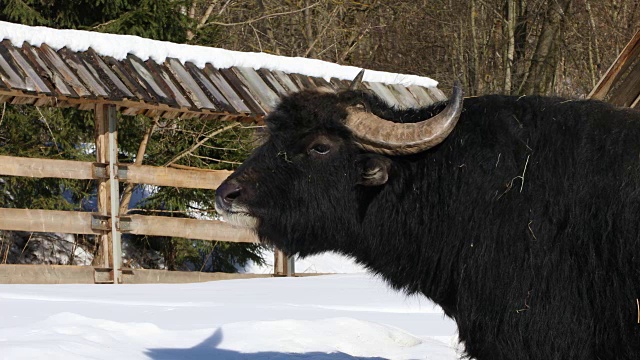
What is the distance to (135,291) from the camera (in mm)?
9727

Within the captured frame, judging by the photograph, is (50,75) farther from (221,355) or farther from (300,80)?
(221,355)

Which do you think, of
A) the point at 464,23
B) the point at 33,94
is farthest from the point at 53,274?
the point at 464,23

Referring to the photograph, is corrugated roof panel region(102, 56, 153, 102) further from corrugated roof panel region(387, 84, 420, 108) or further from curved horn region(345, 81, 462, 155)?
curved horn region(345, 81, 462, 155)

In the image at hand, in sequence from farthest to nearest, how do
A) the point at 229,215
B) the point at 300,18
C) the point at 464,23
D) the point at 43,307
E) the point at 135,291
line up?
1. the point at 300,18
2. the point at 464,23
3. the point at 135,291
4. the point at 43,307
5. the point at 229,215

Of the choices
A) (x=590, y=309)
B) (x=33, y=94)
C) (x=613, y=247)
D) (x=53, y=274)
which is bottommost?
(x=53, y=274)

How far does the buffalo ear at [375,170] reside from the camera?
16.7 ft

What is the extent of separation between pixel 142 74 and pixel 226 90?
112 centimetres

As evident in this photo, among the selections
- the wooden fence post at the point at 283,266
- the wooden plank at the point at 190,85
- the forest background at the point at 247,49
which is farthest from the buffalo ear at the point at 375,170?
the forest background at the point at 247,49

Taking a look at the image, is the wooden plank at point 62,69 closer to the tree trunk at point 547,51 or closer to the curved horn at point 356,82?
the curved horn at point 356,82

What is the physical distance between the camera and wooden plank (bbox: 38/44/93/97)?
36.3ft

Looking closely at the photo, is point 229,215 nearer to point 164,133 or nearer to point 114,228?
point 114,228

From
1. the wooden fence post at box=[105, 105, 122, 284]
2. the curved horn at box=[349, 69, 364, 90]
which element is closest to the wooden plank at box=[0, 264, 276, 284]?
the wooden fence post at box=[105, 105, 122, 284]

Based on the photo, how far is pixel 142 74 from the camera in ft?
39.3

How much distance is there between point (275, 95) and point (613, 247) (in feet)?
28.3
